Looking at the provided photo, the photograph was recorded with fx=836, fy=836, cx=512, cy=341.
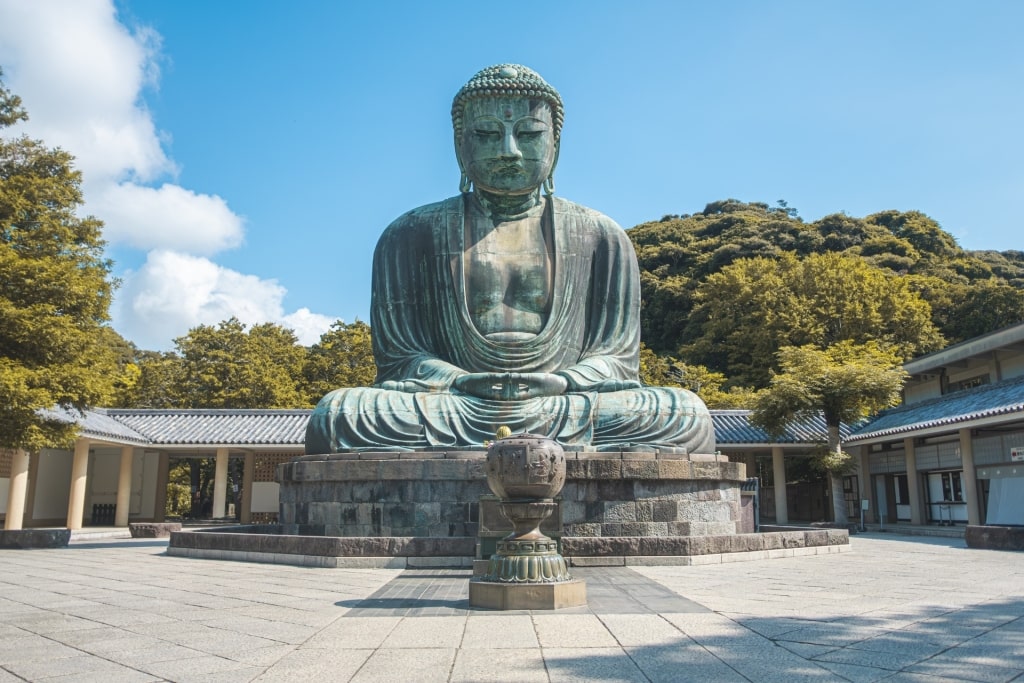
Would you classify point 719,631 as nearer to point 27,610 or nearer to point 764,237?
point 27,610

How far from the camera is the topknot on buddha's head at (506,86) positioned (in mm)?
12211

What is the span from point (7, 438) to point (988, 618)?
44.1 ft

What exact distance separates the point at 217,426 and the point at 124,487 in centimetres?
295

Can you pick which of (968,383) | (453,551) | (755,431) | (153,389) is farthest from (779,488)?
(153,389)

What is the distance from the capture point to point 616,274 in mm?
12492

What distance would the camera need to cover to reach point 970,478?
1870 cm

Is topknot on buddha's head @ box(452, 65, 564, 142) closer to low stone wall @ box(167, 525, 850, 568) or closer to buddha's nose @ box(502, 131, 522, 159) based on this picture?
buddha's nose @ box(502, 131, 522, 159)

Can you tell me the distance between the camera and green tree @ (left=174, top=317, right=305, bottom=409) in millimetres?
28859

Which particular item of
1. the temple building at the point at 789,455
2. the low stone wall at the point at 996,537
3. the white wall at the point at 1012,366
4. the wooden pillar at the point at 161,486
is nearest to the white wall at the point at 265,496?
the temple building at the point at 789,455

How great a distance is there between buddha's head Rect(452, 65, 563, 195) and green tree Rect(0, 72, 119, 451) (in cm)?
706

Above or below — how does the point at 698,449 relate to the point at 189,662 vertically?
above

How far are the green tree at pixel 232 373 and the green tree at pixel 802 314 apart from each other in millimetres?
17788

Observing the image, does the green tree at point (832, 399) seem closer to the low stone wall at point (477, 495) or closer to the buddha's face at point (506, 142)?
the buddha's face at point (506, 142)

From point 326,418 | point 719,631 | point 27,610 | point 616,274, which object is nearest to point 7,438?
point 326,418
